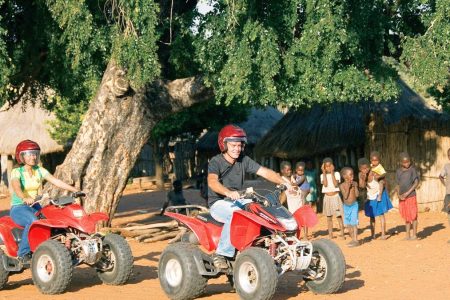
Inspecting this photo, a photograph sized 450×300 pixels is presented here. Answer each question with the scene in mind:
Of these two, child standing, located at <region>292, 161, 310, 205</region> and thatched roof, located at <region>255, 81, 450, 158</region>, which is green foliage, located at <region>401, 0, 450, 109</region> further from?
thatched roof, located at <region>255, 81, 450, 158</region>

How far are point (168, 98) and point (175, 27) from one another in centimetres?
150

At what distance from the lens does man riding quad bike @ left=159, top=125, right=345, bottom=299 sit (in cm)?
906

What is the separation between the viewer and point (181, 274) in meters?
9.75

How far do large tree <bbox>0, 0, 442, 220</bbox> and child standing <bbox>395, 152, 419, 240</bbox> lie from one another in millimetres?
1282

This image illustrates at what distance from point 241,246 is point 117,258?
202cm

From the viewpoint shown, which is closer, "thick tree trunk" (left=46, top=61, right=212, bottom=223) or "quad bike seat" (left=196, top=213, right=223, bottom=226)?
"quad bike seat" (left=196, top=213, right=223, bottom=226)

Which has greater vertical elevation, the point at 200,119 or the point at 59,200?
the point at 200,119

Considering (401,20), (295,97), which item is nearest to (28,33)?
(295,97)

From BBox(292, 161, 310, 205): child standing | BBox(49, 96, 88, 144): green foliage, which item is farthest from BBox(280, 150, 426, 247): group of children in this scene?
BBox(49, 96, 88, 144): green foliage

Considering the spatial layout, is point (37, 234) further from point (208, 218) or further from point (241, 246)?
point (241, 246)

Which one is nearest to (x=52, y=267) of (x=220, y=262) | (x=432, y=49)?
(x=220, y=262)

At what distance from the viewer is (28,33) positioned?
18.2 m

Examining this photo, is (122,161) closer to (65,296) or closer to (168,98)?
(168,98)

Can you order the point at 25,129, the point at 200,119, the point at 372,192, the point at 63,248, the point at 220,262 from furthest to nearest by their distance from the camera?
the point at 25,129, the point at 200,119, the point at 372,192, the point at 63,248, the point at 220,262
